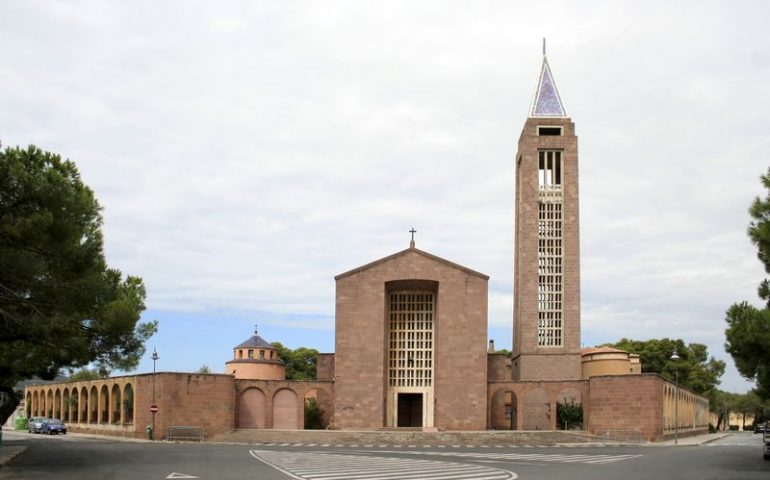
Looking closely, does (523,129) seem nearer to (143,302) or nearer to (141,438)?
(141,438)

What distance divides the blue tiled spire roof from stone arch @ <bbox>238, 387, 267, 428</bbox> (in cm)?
2422

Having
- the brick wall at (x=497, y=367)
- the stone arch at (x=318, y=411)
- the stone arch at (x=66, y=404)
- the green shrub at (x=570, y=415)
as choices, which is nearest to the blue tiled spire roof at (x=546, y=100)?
the brick wall at (x=497, y=367)

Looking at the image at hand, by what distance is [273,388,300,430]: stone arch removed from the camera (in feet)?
163

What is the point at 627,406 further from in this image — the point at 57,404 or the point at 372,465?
the point at 57,404

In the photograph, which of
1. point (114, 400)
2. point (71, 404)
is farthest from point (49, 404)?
point (114, 400)

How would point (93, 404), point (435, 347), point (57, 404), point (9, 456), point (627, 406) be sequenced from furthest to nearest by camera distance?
point (57, 404) < point (93, 404) < point (435, 347) < point (627, 406) < point (9, 456)

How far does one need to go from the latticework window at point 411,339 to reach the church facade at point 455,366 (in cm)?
6

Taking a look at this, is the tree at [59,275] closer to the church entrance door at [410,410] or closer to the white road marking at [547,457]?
the white road marking at [547,457]

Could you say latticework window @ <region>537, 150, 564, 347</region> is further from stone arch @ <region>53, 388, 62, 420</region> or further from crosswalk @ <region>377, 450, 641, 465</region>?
stone arch @ <region>53, 388, 62, 420</region>

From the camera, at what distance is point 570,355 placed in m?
52.1

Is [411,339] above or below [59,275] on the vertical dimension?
below

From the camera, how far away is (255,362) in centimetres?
6303

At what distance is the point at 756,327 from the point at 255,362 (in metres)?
43.6

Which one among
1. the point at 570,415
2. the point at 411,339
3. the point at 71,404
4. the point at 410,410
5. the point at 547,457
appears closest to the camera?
the point at 547,457
